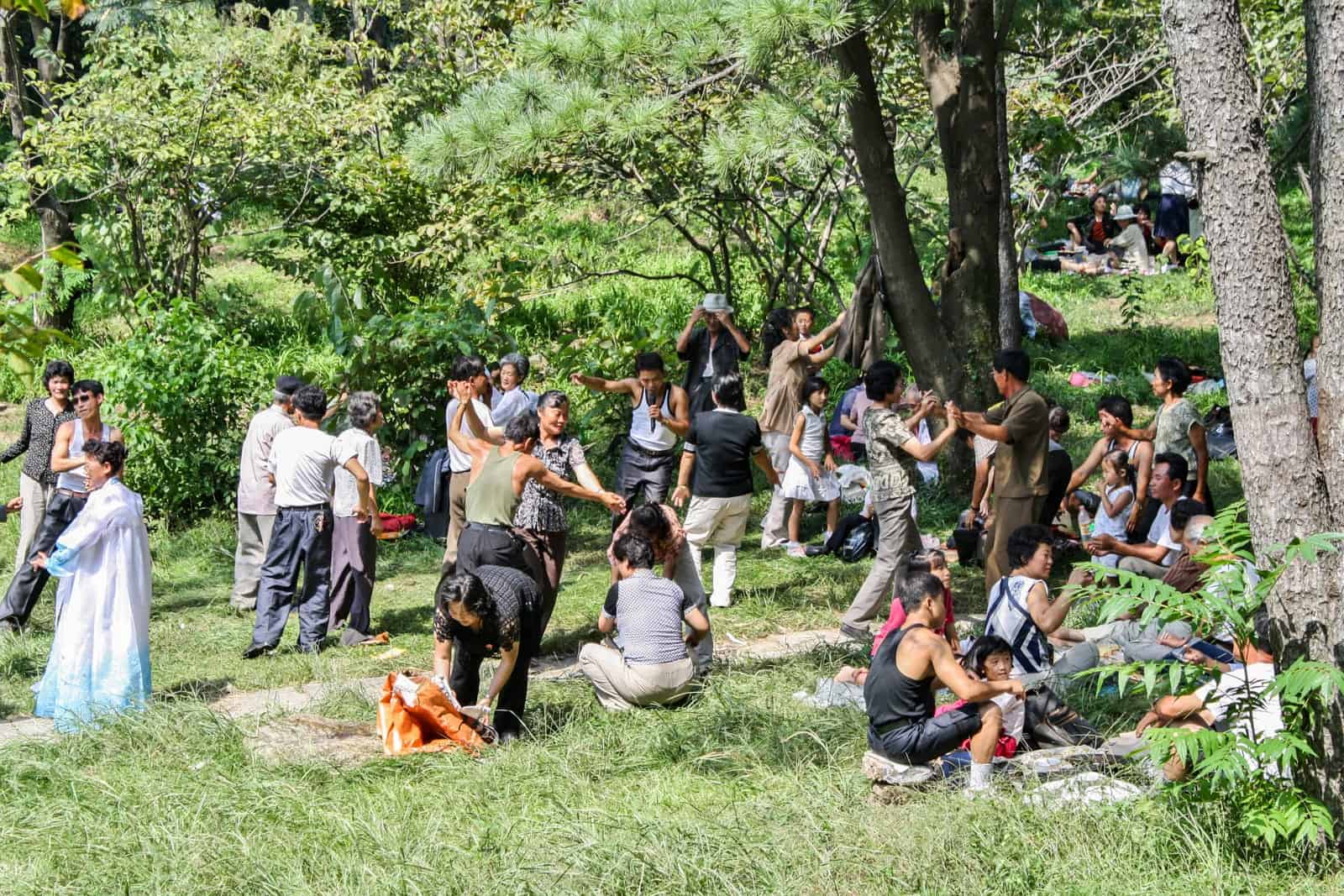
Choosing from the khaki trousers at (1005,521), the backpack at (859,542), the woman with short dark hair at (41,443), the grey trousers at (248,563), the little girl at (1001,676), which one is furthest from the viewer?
the backpack at (859,542)

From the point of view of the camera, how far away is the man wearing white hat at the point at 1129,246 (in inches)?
711

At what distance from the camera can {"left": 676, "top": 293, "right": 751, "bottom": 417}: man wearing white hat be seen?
10.5m

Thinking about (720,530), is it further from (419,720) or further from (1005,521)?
(419,720)

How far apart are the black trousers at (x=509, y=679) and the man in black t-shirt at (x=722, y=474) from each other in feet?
6.77

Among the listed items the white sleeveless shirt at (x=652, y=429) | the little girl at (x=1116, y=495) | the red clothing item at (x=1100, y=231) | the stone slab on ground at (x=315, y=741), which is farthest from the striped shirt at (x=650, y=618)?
the red clothing item at (x=1100, y=231)

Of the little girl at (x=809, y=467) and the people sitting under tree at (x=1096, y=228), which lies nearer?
the little girl at (x=809, y=467)

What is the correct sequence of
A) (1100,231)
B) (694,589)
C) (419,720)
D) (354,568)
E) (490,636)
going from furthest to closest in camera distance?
(1100,231)
(354,568)
(694,589)
(490,636)
(419,720)

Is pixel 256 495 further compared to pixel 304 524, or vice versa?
pixel 256 495

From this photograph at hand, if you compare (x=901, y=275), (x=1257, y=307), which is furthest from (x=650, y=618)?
(x=901, y=275)

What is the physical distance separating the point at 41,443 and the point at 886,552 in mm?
5282

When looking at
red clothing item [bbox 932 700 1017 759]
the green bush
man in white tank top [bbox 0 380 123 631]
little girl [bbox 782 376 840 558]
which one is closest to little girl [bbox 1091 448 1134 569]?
little girl [bbox 782 376 840 558]

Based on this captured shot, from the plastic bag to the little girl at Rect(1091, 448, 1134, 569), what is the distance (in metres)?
Answer: 4.42

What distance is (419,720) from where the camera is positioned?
21.9 feet

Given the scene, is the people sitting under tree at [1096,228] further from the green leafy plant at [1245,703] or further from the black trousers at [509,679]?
the green leafy plant at [1245,703]
